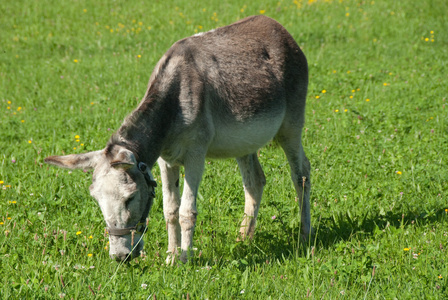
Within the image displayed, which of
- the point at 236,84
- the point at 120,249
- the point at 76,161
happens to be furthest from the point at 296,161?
the point at 76,161

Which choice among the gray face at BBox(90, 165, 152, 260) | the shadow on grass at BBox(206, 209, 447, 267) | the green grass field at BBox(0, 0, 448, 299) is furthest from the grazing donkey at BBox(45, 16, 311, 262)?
the green grass field at BBox(0, 0, 448, 299)

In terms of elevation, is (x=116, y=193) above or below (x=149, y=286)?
above

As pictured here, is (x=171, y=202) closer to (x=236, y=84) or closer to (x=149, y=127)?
(x=149, y=127)

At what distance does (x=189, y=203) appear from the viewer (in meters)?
4.95

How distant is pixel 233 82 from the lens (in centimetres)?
532

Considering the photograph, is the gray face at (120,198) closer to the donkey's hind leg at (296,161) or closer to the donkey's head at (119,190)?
the donkey's head at (119,190)

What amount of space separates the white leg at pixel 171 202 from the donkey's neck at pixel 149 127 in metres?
0.67

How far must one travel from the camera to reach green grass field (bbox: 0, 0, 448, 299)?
425 cm

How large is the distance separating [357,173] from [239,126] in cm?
208

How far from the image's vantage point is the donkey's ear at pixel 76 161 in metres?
4.18

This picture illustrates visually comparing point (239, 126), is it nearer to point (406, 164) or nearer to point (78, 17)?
point (406, 164)

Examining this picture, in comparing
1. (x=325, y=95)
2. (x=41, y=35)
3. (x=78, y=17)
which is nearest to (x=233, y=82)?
(x=325, y=95)

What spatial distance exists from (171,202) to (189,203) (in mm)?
503

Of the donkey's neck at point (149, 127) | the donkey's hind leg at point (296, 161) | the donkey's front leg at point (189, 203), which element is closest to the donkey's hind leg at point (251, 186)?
the donkey's hind leg at point (296, 161)
